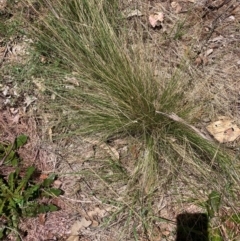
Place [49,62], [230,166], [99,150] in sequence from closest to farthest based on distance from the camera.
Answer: [230,166] < [99,150] < [49,62]

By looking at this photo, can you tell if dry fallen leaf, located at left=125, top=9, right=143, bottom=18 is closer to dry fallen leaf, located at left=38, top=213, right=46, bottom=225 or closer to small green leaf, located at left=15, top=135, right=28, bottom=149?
small green leaf, located at left=15, top=135, right=28, bottom=149

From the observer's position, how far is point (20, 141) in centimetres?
244

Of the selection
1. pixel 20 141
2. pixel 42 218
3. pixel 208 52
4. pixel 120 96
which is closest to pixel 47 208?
pixel 42 218

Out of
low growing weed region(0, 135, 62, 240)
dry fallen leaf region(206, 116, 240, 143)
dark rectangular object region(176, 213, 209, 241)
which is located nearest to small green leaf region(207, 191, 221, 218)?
dark rectangular object region(176, 213, 209, 241)

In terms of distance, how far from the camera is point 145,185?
2207 mm

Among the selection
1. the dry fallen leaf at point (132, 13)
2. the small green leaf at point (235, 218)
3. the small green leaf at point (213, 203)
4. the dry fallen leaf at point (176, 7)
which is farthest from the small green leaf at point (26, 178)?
the dry fallen leaf at point (176, 7)

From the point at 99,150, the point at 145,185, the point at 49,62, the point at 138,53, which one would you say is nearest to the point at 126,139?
the point at 99,150

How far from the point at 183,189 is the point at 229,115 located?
1.71 ft

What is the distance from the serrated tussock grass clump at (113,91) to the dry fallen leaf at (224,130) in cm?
16

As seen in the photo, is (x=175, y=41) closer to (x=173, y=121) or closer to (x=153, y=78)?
(x=153, y=78)

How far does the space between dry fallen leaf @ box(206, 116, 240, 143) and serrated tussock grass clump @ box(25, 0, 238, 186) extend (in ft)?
0.52

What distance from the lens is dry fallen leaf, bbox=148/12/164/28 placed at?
2.89 meters

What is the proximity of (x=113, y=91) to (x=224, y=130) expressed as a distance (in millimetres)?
640

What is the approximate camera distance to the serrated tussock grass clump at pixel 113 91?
2.27 m
